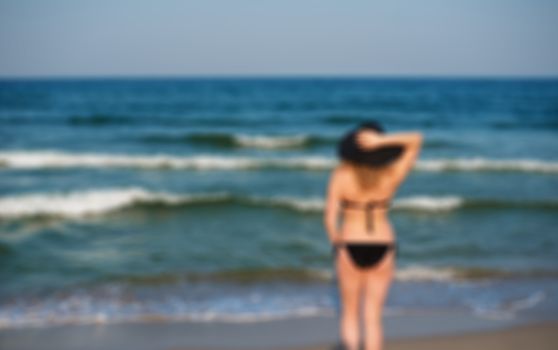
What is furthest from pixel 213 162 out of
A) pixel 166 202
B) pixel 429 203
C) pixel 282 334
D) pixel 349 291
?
pixel 349 291

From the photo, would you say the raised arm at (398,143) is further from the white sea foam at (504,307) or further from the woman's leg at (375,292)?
the white sea foam at (504,307)

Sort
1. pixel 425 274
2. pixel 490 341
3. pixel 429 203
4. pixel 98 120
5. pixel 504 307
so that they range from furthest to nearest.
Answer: pixel 98 120
pixel 429 203
pixel 425 274
pixel 504 307
pixel 490 341

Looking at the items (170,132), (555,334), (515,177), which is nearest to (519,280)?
(555,334)

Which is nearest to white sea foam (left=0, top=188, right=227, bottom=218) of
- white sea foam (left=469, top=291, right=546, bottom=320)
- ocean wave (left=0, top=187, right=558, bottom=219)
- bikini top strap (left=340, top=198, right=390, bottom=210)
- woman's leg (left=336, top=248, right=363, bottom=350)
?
ocean wave (left=0, top=187, right=558, bottom=219)

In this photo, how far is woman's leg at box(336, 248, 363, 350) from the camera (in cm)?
344

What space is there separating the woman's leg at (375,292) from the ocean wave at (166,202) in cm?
666

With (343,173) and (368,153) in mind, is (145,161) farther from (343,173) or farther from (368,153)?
(368,153)

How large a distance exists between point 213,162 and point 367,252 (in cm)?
1259

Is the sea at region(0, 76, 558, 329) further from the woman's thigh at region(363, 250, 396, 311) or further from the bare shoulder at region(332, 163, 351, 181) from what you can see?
the bare shoulder at region(332, 163, 351, 181)

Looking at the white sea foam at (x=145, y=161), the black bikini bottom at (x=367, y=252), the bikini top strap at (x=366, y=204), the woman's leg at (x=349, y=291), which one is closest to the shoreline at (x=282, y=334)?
the woman's leg at (x=349, y=291)

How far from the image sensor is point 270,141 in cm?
2030

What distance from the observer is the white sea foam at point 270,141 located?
1970 centimetres

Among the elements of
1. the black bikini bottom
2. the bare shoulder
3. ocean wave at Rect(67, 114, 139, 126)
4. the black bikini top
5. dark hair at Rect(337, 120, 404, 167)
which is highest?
dark hair at Rect(337, 120, 404, 167)

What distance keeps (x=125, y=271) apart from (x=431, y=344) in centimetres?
392
